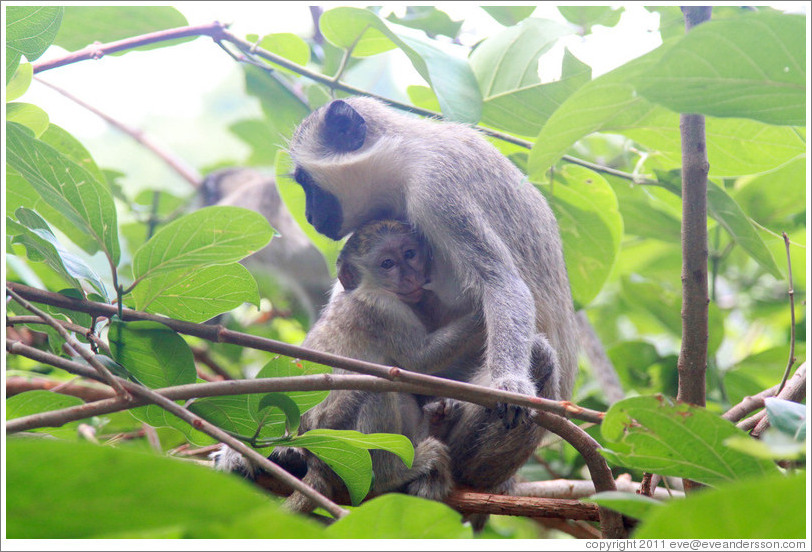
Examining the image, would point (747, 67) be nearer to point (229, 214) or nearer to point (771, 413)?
point (771, 413)

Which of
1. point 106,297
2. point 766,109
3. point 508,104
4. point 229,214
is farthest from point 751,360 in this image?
point 106,297

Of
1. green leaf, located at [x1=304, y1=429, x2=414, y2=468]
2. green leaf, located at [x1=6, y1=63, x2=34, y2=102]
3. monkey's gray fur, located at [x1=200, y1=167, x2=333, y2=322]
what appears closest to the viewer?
green leaf, located at [x1=304, y1=429, x2=414, y2=468]

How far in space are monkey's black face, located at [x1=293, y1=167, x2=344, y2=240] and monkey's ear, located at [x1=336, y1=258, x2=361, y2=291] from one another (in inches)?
4.7

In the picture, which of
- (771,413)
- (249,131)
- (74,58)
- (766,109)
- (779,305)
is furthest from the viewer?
(249,131)

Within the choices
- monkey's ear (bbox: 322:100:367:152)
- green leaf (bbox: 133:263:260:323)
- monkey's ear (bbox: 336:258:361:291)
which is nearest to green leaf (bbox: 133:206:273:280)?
green leaf (bbox: 133:263:260:323)

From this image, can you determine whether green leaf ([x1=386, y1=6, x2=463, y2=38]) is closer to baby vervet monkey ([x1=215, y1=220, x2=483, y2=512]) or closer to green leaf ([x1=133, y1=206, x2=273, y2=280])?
baby vervet monkey ([x1=215, y1=220, x2=483, y2=512])

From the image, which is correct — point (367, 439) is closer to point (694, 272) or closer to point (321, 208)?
point (694, 272)

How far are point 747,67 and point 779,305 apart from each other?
2401 mm

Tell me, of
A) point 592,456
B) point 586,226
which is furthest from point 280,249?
point 592,456

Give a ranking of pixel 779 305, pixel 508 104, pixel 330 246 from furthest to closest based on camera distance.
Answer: pixel 779 305 → pixel 330 246 → pixel 508 104

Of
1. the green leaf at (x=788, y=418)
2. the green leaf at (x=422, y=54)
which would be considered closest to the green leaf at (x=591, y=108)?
the green leaf at (x=422, y=54)

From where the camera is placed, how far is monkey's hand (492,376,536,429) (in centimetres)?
193

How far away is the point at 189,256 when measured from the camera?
1566 mm

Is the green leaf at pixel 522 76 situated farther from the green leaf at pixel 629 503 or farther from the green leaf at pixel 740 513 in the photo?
the green leaf at pixel 740 513
